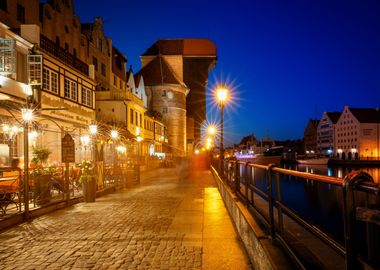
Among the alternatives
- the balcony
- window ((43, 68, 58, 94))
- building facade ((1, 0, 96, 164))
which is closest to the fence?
building facade ((1, 0, 96, 164))

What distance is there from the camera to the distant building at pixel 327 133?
336ft

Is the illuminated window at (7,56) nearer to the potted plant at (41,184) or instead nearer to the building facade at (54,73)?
the building facade at (54,73)

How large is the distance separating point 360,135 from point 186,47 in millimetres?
47379

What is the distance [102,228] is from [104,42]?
2994cm

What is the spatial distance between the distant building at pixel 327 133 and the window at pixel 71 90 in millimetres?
91651

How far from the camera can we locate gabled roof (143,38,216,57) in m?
76.2

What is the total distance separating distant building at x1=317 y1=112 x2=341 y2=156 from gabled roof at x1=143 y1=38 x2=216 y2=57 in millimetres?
43898

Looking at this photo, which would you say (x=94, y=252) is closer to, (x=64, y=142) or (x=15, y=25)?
(x=64, y=142)

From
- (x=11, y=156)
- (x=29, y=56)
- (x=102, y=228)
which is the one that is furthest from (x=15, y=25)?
(x=102, y=228)

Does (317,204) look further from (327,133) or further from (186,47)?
(327,133)

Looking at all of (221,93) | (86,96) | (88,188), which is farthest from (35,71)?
(221,93)

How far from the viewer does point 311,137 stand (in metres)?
122

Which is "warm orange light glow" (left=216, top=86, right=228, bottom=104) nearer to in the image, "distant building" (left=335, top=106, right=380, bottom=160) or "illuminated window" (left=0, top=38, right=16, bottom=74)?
"illuminated window" (left=0, top=38, right=16, bottom=74)

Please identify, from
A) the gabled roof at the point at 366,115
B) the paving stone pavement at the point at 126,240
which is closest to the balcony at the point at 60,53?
the paving stone pavement at the point at 126,240
